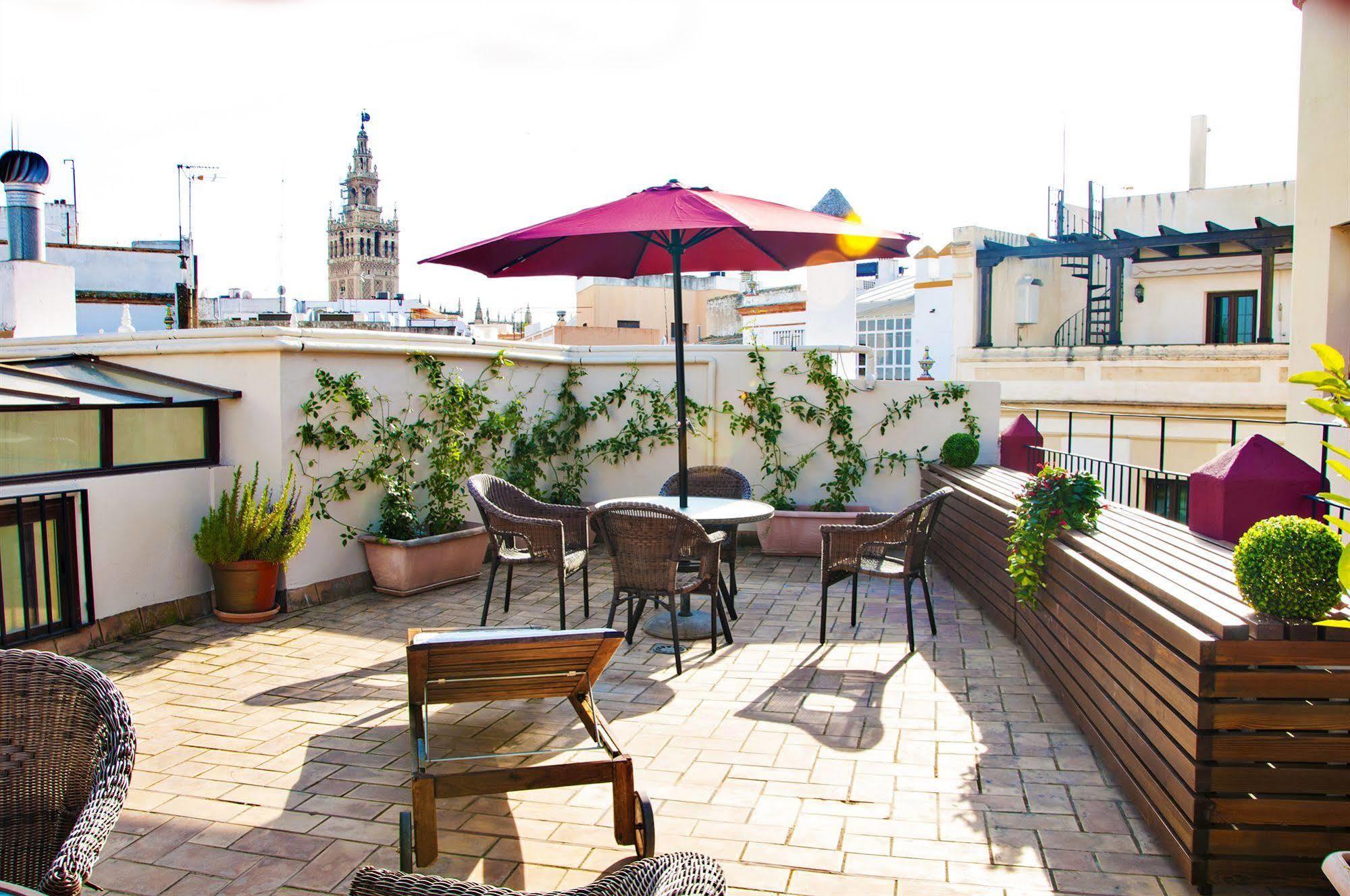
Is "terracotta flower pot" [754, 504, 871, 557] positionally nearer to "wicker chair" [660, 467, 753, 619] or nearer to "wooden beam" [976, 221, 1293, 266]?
"wicker chair" [660, 467, 753, 619]

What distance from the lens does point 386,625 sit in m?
5.34

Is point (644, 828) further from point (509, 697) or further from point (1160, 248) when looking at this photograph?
point (1160, 248)

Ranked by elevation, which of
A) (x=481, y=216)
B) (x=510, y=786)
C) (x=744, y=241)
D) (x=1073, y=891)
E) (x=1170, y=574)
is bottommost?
(x=1073, y=891)

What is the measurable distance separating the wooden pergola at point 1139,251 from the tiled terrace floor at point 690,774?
14155mm

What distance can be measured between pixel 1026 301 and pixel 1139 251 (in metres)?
2.37

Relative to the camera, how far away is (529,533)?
5.16 meters

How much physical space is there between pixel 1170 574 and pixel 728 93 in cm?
559

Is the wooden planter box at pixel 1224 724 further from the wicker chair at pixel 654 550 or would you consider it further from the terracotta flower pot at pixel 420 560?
the terracotta flower pot at pixel 420 560

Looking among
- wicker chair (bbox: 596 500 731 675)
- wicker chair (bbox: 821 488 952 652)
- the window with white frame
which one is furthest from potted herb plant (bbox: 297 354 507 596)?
the window with white frame

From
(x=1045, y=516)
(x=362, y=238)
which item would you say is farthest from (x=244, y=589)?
(x=362, y=238)

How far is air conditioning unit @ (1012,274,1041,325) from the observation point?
1897 centimetres

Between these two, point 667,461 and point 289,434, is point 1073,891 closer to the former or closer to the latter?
point 289,434

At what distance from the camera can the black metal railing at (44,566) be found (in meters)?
4.37

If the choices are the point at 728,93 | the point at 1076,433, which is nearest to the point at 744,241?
the point at 728,93
